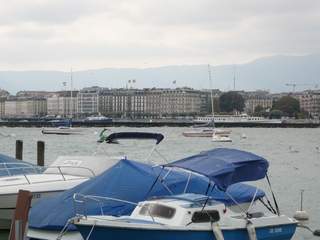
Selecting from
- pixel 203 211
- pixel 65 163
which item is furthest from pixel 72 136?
pixel 203 211

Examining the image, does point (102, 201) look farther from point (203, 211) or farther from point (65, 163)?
point (65, 163)

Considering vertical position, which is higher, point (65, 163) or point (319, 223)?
point (65, 163)

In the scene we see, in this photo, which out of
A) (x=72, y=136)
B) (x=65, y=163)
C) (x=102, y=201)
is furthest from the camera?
(x=72, y=136)

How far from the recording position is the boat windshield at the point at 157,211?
50.1 ft

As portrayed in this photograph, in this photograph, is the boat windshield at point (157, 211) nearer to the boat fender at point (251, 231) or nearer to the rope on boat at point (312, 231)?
the boat fender at point (251, 231)

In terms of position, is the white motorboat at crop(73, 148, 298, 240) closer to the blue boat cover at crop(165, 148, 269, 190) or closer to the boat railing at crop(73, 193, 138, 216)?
the blue boat cover at crop(165, 148, 269, 190)

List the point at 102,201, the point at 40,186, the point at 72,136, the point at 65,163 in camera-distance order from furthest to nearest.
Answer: the point at 72,136, the point at 65,163, the point at 40,186, the point at 102,201

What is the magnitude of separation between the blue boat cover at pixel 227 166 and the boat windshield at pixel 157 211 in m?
1.51

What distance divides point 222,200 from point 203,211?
2.65m

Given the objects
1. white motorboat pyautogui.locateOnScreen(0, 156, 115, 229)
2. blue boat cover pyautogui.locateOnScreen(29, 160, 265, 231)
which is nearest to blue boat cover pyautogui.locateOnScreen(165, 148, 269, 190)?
blue boat cover pyautogui.locateOnScreen(29, 160, 265, 231)

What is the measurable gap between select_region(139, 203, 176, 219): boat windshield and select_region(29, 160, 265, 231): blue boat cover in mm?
1096

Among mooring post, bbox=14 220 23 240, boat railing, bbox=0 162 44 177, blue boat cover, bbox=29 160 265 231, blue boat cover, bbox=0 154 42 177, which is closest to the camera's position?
mooring post, bbox=14 220 23 240

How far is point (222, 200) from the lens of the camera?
17969 millimetres

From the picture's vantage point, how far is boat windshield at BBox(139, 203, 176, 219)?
15.3 metres
